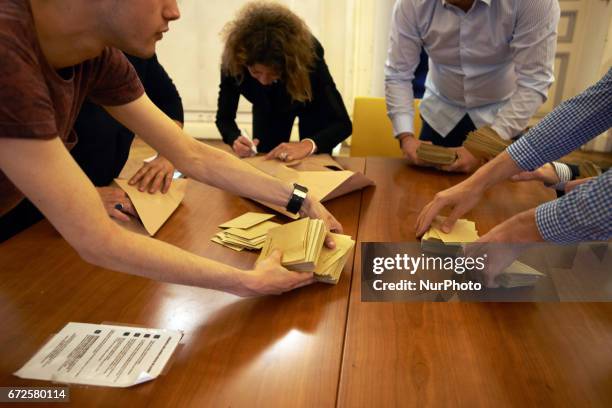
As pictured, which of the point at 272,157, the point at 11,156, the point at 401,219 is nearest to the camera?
the point at 11,156

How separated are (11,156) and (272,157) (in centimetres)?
104

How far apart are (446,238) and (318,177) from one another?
1.72ft

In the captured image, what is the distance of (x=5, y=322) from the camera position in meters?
0.85

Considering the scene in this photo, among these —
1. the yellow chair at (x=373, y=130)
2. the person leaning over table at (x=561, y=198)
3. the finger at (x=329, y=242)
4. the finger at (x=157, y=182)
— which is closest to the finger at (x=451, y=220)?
the person leaning over table at (x=561, y=198)

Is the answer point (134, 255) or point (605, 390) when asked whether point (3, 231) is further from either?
point (605, 390)

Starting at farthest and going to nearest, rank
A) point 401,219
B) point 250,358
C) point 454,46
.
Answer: point 454,46 → point 401,219 → point 250,358

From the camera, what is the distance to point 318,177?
4.84 feet

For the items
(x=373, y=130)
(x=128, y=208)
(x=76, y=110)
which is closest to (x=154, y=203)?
(x=128, y=208)

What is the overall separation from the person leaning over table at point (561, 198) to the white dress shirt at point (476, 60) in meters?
0.60

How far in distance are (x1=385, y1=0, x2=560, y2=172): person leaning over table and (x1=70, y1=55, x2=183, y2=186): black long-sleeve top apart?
3.29 ft

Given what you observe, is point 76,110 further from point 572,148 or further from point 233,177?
point 572,148

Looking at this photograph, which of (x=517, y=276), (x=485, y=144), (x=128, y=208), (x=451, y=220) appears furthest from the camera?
(x=485, y=144)

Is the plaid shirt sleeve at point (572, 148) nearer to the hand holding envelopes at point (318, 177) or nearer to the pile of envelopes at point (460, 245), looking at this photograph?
the pile of envelopes at point (460, 245)

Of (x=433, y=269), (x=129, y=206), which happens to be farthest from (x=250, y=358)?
(x=129, y=206)
